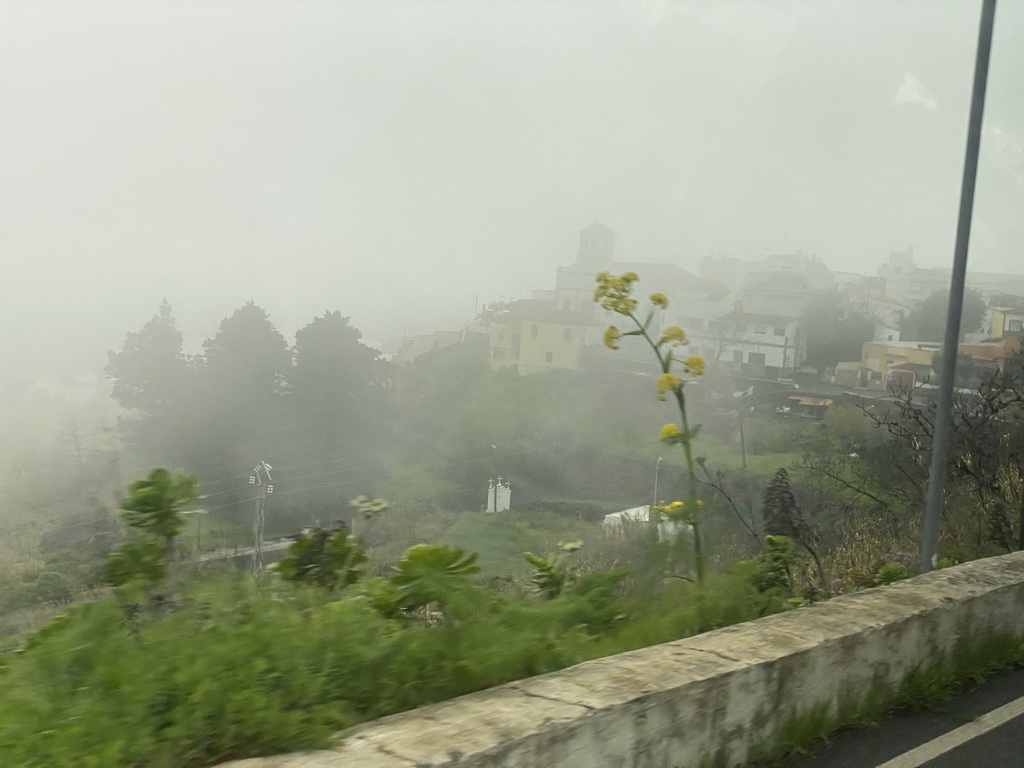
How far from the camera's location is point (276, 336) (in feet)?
98.4

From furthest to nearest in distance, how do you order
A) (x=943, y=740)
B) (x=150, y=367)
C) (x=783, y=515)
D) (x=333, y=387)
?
(x=333, y=387), (x=150, y=367), (x=783, y=515), (x=943, y=740)

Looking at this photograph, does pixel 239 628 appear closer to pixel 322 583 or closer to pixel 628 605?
pixel 322 583

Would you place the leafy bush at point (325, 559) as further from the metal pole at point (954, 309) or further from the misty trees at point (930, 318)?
the misty trees at point (930, 318)

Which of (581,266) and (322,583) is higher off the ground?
(581,266)

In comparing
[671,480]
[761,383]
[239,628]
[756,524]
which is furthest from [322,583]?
[761,383]

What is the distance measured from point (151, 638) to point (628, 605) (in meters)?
2.31

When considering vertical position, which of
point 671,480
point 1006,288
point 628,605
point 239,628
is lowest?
point 671,480

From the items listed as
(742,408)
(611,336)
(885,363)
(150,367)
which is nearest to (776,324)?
(885,363)

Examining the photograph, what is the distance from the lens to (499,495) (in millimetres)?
27266

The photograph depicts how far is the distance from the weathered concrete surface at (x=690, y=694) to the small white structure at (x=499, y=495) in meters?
20.8

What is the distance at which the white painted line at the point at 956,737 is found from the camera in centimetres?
347

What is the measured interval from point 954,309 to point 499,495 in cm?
2122

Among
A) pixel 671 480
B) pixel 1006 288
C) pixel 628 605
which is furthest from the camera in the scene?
pixel 1006 288

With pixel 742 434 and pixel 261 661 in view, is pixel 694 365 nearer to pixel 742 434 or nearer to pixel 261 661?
pixel 261 661
